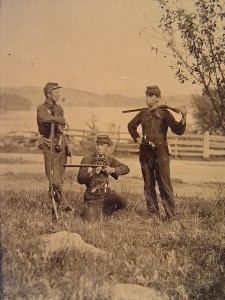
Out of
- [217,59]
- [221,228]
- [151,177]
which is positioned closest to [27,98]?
[151,177]

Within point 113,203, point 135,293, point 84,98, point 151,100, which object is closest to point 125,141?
point 113,203

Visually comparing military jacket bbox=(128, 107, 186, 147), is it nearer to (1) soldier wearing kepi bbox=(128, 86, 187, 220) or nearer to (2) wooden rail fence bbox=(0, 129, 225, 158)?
(1) soldier wearing kepi bbox=(128, 86, 187, 220)

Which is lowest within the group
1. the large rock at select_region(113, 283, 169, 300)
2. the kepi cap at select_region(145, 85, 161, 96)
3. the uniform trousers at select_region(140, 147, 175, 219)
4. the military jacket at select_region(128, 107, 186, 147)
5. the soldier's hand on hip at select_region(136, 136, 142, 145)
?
the large rock at select_region(113, 283, 169, 300)

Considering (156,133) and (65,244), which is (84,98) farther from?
(65,244)

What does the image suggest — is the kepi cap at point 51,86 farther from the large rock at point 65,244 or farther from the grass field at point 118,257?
the large rock at point 65,244

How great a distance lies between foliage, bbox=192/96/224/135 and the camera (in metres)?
4.77

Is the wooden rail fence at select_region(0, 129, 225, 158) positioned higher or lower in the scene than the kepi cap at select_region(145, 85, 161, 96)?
lower

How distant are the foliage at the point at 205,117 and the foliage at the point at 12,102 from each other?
170cm

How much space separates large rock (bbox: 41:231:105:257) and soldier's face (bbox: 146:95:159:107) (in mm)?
1268

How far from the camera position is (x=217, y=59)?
374cm

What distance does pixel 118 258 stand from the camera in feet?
9.70

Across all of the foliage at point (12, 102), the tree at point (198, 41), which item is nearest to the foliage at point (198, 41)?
the tree at point (198, 41)

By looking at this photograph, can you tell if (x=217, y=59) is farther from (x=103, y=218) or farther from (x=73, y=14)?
(x=103, y=218)

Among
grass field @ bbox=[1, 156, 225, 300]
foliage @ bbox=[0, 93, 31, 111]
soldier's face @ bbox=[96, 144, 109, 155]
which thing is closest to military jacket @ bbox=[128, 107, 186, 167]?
soldier's face @ bbox=[96, 144, 109, 155]
